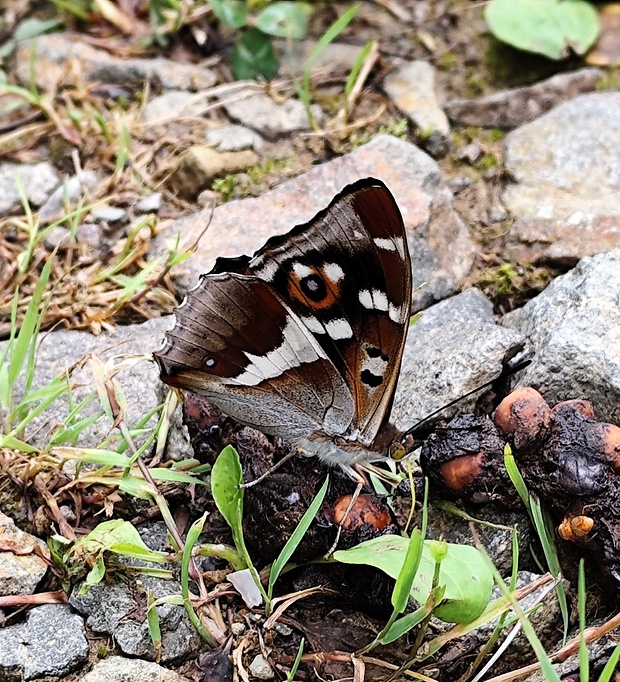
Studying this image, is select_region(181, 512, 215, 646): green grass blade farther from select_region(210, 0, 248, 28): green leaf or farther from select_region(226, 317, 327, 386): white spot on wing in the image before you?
select_region(210, 0, 248, 28): green leaf

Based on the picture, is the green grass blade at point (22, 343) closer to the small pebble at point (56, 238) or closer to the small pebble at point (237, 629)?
the small pebble at point (56, 238)

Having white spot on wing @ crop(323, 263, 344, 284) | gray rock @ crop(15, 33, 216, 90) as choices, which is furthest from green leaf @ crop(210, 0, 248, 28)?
white spot on wing @ crop(323, 263, 344, 284)

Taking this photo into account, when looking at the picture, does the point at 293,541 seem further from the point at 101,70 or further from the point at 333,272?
the point at 101,70

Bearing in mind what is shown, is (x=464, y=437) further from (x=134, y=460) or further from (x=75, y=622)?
(x=75, y=622)

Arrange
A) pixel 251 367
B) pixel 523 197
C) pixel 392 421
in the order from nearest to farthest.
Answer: pixel 251 367 < pixel 392 421 < pixel 523 197

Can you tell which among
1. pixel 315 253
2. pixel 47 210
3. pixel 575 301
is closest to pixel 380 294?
pixel 315 253

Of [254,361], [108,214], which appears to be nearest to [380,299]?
[254,361]
